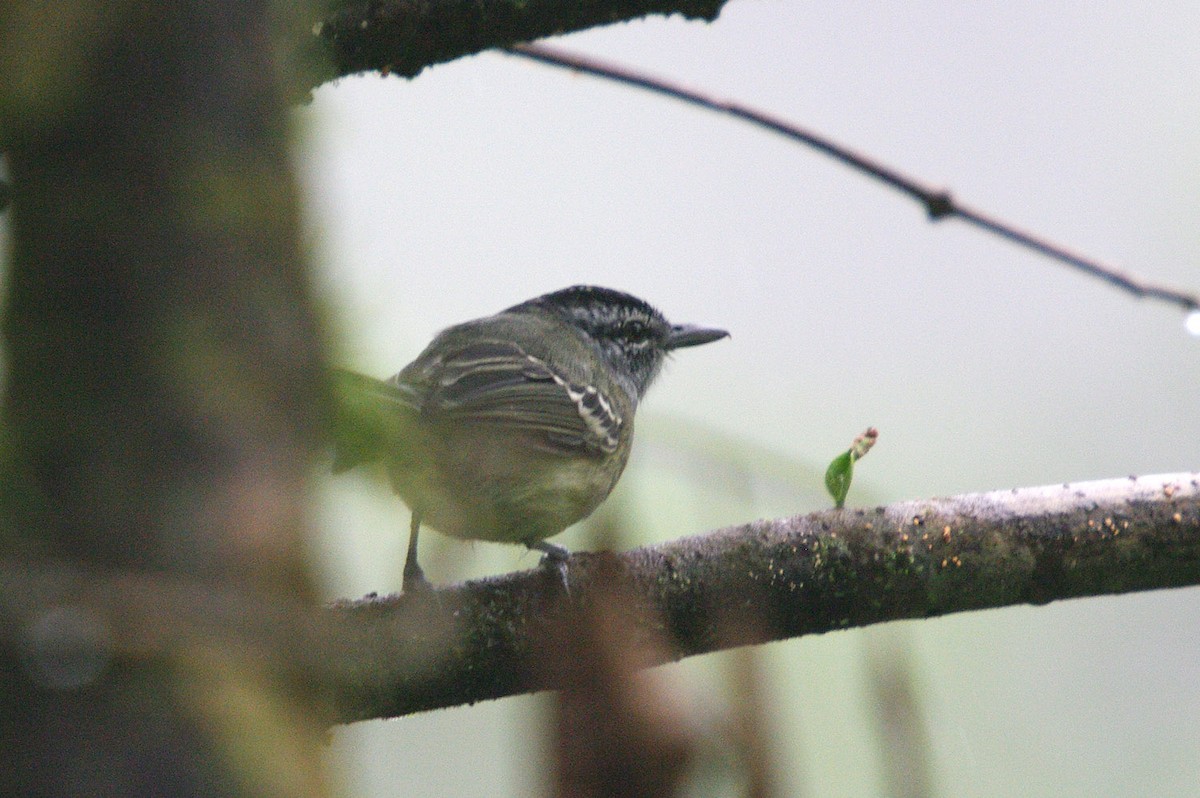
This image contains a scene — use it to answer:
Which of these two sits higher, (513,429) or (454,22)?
(454,22)

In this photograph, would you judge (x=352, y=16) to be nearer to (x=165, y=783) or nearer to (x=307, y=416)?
(x=307, y=416)

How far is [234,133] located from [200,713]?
356mm

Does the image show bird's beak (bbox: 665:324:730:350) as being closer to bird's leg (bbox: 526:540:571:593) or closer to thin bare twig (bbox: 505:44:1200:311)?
bird's leg (bbox: 526:540:571:593)

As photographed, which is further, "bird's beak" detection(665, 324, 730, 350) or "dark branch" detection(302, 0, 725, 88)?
"bird's beak" detection(665, 324, 730, 350)

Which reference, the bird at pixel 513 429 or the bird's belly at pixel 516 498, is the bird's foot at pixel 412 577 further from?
the bird's belly at pixel 516 498

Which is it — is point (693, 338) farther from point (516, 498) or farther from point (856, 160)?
point (856, 160)

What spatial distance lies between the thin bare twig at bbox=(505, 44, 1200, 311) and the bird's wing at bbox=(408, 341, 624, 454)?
3.56 ft

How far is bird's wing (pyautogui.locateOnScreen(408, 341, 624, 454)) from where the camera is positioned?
10.5 ft

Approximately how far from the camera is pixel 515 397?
3.35 metres

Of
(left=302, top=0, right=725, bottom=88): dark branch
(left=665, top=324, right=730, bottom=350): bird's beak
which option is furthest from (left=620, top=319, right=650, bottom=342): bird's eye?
(left=302, top=0, right=725, bottom=88): dark branch

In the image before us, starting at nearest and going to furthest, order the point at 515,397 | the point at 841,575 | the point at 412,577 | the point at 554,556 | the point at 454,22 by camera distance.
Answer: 1. the point at 454,22
2. the point at 841,575
3. the point at 412,577
4. the point at 554,556
5. the point at 515,397

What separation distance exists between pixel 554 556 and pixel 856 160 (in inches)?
48.1

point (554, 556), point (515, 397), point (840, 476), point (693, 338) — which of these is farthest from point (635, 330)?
point (840, 476)

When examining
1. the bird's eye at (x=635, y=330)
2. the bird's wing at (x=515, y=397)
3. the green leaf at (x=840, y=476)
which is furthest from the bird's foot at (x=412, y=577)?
the bird's eye at (x=635, y=330)
